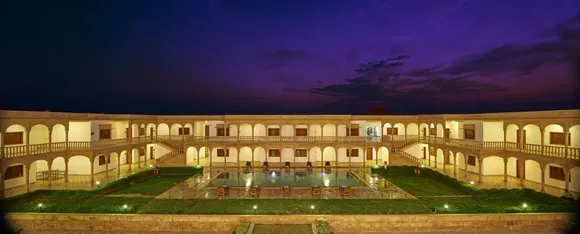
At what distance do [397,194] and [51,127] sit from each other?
77.3ft

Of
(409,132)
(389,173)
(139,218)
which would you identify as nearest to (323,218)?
(139,218)

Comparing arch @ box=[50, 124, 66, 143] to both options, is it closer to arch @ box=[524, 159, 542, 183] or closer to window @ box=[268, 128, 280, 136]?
window @ box=[268, 128, 280, 136]

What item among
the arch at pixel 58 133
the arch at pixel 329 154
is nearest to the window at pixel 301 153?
the arch at pixel 329 154

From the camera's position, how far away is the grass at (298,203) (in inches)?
668

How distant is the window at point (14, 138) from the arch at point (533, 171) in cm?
3427

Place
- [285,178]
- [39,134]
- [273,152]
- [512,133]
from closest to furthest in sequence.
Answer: [39,134] < [512,133] < [285,178] < [273,152]

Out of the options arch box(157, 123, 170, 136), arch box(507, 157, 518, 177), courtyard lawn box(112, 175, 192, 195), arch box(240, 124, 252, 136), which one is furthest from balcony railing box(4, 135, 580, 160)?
courtyard lawn box(112, 175, 192, 195)

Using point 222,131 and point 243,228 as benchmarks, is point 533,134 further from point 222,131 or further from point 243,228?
point 222,131

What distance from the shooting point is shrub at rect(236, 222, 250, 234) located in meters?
15.0

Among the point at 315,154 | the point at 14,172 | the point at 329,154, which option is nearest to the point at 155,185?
the point at 14,172

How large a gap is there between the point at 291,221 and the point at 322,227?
184 centimetres

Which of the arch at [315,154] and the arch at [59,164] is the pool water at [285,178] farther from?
the arch at [59,164]

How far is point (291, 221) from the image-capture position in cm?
1656

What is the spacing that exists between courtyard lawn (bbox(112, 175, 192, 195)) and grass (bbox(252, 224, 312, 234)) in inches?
355
